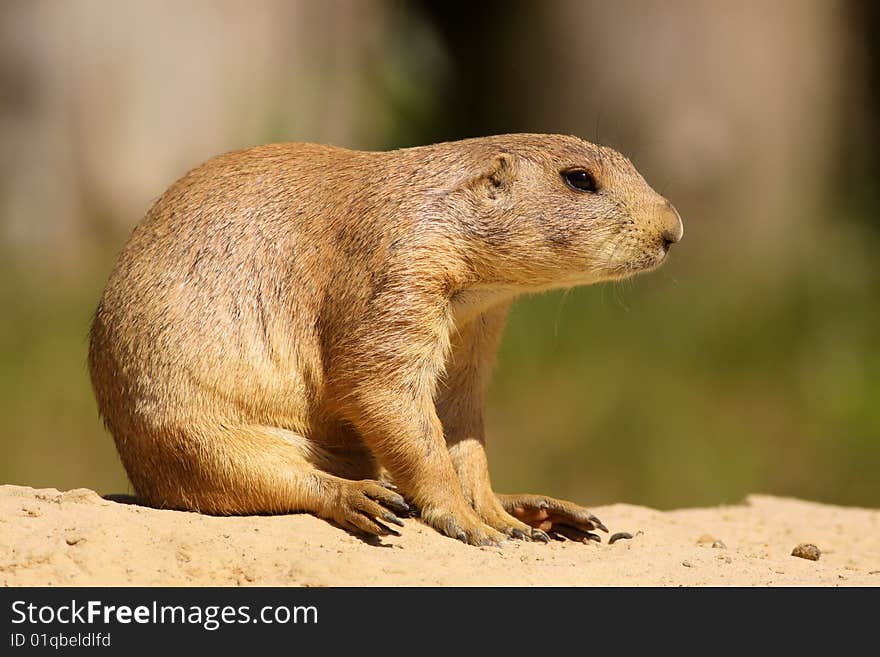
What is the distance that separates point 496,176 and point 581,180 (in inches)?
16.3

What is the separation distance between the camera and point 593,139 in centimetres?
1303

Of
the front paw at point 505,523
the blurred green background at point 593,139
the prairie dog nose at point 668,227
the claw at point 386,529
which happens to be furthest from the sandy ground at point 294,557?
the blurred green background at point 593,139

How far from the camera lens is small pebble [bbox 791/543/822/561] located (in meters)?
6.48

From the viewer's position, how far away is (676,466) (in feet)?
36.1

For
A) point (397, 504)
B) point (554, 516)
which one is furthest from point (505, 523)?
point (397, 504)

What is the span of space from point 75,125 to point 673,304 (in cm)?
625

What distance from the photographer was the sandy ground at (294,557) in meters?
4.96

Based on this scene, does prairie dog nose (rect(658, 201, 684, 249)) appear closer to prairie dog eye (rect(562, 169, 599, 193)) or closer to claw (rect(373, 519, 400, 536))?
prairie dog eye (rect(562, 169, 599, 193))

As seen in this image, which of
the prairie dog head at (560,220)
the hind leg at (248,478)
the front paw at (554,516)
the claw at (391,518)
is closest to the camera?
the claw at (391,518)

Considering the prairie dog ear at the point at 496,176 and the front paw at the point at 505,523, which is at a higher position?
the prairie dog ear at the point at 496,176

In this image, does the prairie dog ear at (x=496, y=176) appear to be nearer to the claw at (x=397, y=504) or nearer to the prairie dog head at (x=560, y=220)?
the prairie dog head at (x=560, y=220)

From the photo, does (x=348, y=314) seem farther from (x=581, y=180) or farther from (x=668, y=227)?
(x=668, y=227)

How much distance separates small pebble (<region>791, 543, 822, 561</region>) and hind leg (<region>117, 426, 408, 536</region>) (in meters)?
2.19

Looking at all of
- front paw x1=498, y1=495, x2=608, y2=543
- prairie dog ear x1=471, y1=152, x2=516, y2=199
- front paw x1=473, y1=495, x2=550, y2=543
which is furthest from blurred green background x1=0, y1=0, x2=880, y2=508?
prairie dog ear x1=471, y1=152, x2=516, y2=199
